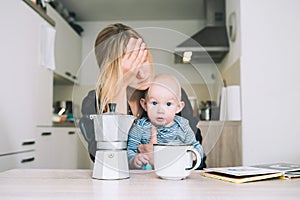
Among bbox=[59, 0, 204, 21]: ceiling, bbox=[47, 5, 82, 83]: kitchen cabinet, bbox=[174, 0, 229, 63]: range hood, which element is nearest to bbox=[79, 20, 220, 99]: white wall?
bbox=[174, 0, 229, 63]: range hood

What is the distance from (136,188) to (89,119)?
0.79 feet

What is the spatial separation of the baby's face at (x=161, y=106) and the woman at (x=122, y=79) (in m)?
0.02

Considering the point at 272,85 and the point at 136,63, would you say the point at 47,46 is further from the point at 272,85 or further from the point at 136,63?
the point at 136,63

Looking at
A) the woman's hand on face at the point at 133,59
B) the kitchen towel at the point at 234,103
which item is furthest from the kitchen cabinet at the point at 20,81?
the kitchen towel at the point at 234,103

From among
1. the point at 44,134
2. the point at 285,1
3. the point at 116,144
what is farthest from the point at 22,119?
the point at 285,1

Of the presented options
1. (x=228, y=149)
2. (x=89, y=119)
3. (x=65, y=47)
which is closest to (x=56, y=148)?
(x=65, y=47)

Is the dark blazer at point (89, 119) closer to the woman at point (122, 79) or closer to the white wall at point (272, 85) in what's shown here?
the woman at point (122, 79)

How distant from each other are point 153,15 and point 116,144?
2.91 m

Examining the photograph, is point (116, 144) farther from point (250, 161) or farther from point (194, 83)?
point (250, 161)

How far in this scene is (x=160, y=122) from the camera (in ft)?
2.91

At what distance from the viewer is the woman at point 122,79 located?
2.96ft

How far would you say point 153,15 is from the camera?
11.8ft

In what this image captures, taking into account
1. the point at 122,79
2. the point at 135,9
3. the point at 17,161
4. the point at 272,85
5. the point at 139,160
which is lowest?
the point at 17,161

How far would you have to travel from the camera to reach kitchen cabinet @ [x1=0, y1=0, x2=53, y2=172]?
175 cm
